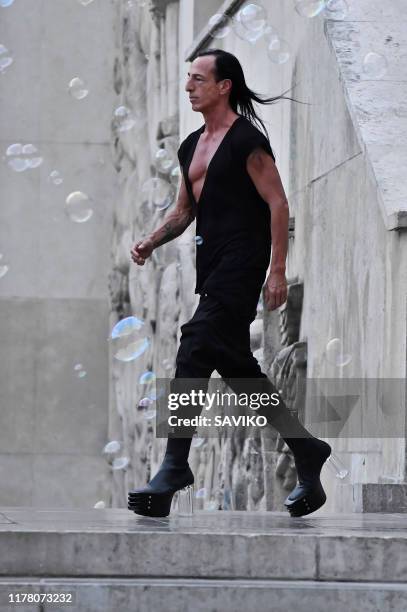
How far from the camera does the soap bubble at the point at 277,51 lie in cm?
743

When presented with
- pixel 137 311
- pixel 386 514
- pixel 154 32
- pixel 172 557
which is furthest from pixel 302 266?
pixel 137 311

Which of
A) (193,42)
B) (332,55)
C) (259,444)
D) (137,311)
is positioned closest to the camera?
(332,55)

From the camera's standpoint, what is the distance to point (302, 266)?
728 centimetres

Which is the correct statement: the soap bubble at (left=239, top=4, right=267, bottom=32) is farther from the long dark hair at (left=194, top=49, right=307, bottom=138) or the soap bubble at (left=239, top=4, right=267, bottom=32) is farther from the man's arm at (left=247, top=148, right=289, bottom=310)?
the man's arm at (left=247, top=148, right=289, bottom=310)

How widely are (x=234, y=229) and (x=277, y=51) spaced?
2.99 meters

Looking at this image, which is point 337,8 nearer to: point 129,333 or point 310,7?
point 310,7

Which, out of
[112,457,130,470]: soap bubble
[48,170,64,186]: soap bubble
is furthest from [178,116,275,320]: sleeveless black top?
[48,170,64,186]: soap bubble

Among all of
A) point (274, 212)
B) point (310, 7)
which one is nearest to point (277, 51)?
point (310, 7)

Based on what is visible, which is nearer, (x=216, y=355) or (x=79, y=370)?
(x=216, y=355)

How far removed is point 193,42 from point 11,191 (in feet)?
22.1

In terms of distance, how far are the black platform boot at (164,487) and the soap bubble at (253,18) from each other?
3.14m

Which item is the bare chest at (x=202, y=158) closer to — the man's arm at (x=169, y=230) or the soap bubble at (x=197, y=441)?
the man's arm at (x=169, y=230)

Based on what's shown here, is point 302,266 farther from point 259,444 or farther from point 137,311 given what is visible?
point 137,311

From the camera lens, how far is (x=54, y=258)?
16.3 m
